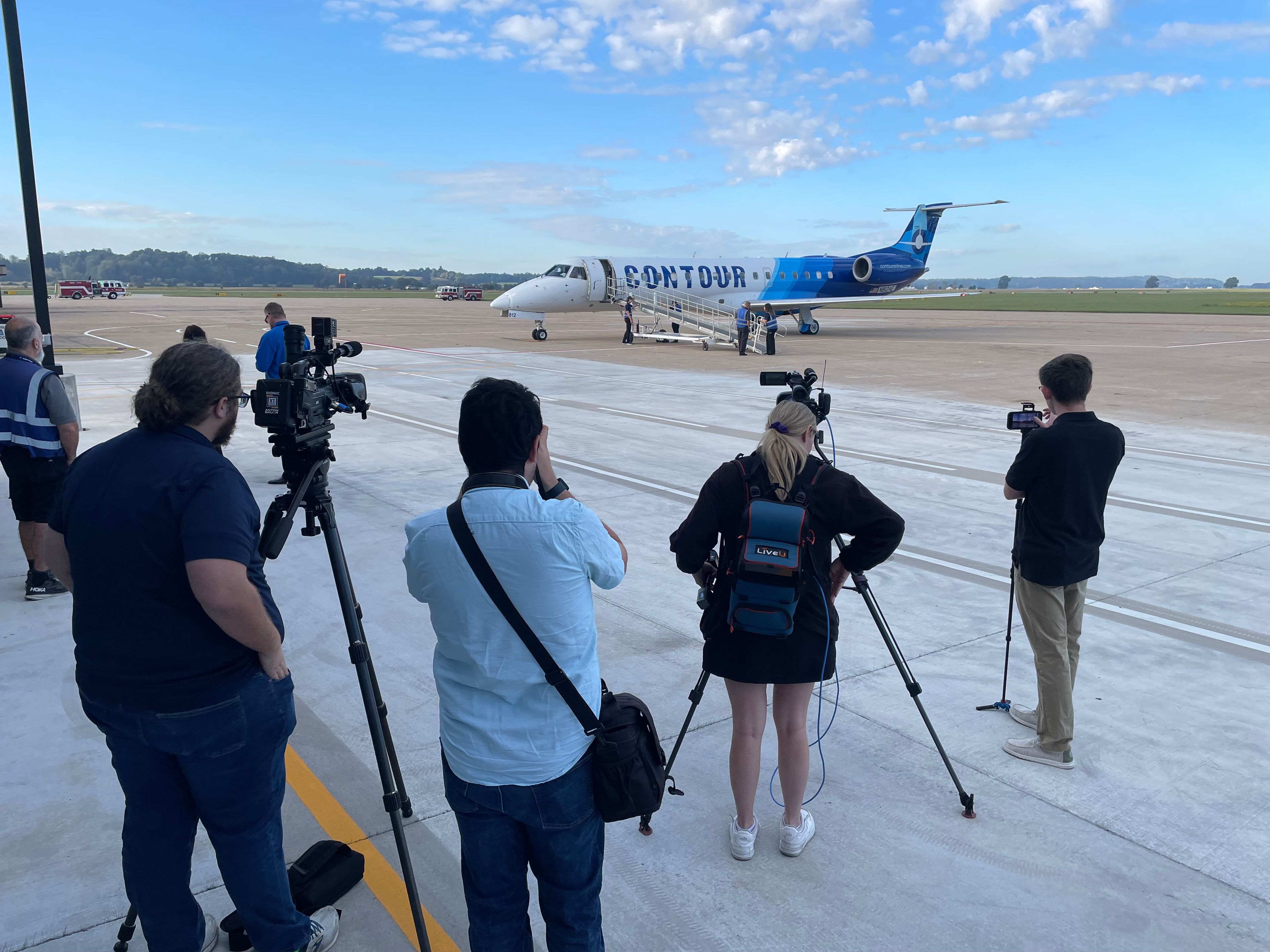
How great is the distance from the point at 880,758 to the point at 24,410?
5690mm

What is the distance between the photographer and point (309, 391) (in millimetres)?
3207

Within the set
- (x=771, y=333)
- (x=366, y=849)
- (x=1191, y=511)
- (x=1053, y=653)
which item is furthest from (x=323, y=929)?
(x=771, y=333)

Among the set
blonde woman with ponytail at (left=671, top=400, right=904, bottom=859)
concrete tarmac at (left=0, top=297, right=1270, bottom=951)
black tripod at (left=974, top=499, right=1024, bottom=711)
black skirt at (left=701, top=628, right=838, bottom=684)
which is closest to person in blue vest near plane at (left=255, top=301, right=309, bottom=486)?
concrete tarmac at (left=0, top=297, right=1270, bottom=951)

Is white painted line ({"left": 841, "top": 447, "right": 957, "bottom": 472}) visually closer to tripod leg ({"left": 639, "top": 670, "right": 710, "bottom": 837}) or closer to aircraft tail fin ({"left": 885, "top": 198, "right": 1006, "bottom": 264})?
tripod leg ({"left": 639, "top": 670, "right": 710, "bottom": 837})

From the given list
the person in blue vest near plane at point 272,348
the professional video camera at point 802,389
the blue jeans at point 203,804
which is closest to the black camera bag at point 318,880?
the blue jeans at point 203,804

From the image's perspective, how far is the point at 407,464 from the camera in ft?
35.8

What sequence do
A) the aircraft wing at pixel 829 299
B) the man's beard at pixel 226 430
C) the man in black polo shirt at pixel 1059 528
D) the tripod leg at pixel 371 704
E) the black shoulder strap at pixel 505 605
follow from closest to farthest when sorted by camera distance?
the black shoulder strap at pixel 505 605 → the man's beard at pixel 226 430 → the tripod leg at pixel 371 704 → the man in black polo shirt at pixel 1059 528 → the aircraft wing at pixel 829 299

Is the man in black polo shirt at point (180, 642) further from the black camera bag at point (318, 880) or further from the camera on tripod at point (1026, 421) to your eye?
the camera on tripod at point (1026, 421)

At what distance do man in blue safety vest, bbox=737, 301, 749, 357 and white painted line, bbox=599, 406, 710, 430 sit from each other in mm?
13072

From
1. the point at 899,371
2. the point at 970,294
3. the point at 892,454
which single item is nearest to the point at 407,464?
the point at 892,454

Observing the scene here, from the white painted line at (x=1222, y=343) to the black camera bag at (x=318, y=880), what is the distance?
3388 cm

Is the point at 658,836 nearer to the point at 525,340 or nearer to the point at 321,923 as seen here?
the point at 321,923

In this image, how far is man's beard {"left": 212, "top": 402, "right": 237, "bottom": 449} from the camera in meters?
2.65

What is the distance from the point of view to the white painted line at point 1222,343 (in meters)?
31.8
